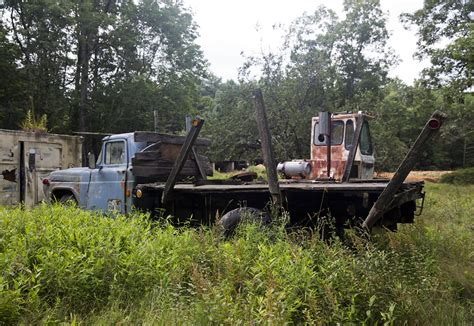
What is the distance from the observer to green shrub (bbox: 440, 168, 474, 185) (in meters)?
18.8

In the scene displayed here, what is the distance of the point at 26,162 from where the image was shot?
11281mm

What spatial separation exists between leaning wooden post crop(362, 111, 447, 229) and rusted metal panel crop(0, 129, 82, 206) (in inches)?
354

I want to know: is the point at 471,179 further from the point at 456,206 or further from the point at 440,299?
the point at 440,299

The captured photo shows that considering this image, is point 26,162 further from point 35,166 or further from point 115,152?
point 115,152

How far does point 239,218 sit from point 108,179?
10.4ft

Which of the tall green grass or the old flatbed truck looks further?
the old flatbed truck

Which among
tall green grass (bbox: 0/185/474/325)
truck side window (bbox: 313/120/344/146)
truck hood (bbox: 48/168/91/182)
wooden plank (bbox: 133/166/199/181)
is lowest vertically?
tall green grass (bbox: 0/185/474/325)

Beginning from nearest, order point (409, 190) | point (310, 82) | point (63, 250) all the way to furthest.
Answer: point (63, 250) < point (409, 190) < point (310, 82)

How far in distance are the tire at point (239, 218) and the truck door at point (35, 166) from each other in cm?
752

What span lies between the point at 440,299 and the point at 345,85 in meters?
26.3

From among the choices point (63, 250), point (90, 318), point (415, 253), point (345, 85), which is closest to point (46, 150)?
point (63, 250)

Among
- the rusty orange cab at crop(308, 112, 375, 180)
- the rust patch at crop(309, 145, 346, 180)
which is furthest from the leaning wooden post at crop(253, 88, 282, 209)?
the rust patch at crop(309, 145, 346, 180)

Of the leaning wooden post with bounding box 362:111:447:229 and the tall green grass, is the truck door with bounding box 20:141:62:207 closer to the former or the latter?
the tall green grass

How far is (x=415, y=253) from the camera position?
4.59 m
